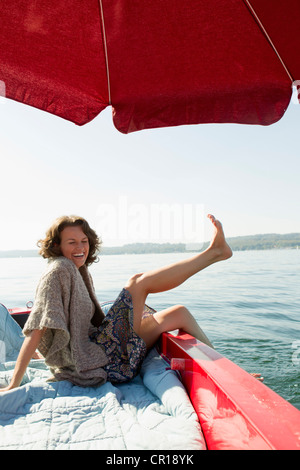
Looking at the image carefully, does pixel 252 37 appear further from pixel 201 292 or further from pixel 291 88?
pixel 201 292

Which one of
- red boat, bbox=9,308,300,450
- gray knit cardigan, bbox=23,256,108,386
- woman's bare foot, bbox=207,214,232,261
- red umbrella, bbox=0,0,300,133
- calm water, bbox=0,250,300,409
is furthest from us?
calm water, bbox=0,250,300,409

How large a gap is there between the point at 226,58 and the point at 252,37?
0.16 meters

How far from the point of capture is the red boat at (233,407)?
3.59 feet

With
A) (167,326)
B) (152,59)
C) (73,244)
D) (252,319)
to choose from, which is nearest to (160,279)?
(167,326)

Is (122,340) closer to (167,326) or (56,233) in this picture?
(167,326)

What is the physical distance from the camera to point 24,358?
185 cm

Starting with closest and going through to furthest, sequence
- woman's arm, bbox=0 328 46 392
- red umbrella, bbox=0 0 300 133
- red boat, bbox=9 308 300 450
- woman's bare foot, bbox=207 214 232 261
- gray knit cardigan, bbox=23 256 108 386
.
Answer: red boat, bbox=9 308 300 450 < red umbrella, bbox=0 0 300 133 < woman's arm, bbox=0 328 46 392 < gray knit cardigan, bbox=23 256 108 386 < woman's bare foot, bbox=207 214 232 261

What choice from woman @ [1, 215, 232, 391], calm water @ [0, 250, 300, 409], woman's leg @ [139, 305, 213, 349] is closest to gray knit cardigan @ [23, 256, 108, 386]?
woman @ [1, 215, 232, 391]

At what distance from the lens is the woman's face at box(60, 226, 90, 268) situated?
7.38ft

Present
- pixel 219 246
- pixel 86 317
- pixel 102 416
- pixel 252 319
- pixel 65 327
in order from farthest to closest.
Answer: pixel 252 319 < pixel 219 246 < pixel 86 317 < pixel 65 327 < pixel 102 416

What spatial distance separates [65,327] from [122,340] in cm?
42

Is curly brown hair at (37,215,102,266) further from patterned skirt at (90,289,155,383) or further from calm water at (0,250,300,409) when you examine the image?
calm water at (0,250,300,409)

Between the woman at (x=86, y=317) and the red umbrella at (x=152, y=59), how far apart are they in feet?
2.60

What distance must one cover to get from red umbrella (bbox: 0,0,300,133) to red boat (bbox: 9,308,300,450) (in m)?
1.26
